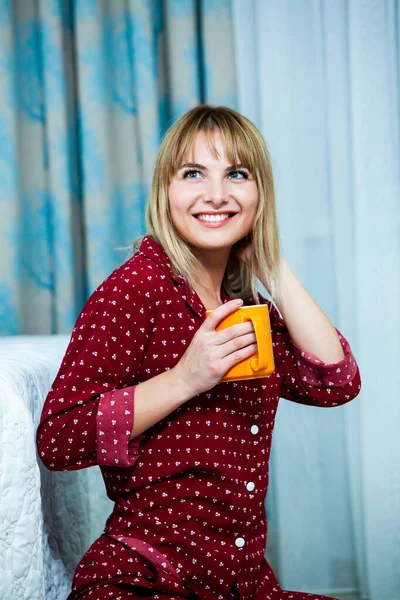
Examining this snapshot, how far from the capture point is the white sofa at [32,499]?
836 mm

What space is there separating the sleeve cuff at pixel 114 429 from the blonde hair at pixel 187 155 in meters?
0.22

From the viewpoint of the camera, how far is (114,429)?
869 millimetres

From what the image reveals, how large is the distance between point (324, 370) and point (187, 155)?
37 cm

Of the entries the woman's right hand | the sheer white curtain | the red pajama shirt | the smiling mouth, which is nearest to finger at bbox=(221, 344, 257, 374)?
the woman's right hand

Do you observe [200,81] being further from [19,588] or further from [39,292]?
[19,588]

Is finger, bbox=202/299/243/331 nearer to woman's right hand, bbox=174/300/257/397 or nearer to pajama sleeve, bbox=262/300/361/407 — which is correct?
woman's right hand, bbox=174/300/257/397

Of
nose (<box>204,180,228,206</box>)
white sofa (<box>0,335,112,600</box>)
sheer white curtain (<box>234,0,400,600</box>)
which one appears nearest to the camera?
white sofa (<box>0,335,112,600</box>)

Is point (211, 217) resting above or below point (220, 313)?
above

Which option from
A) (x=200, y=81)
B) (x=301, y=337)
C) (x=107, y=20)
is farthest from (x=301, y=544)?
(x=107, y=20)

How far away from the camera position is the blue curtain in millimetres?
1763

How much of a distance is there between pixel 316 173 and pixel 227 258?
0.76 meters

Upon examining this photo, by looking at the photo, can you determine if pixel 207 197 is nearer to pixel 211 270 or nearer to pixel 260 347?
pixel 211 270

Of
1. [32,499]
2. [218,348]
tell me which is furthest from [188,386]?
[32,499]

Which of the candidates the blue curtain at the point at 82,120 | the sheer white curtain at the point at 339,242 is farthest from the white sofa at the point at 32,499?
the sheer white curtain at the point at 339,242
